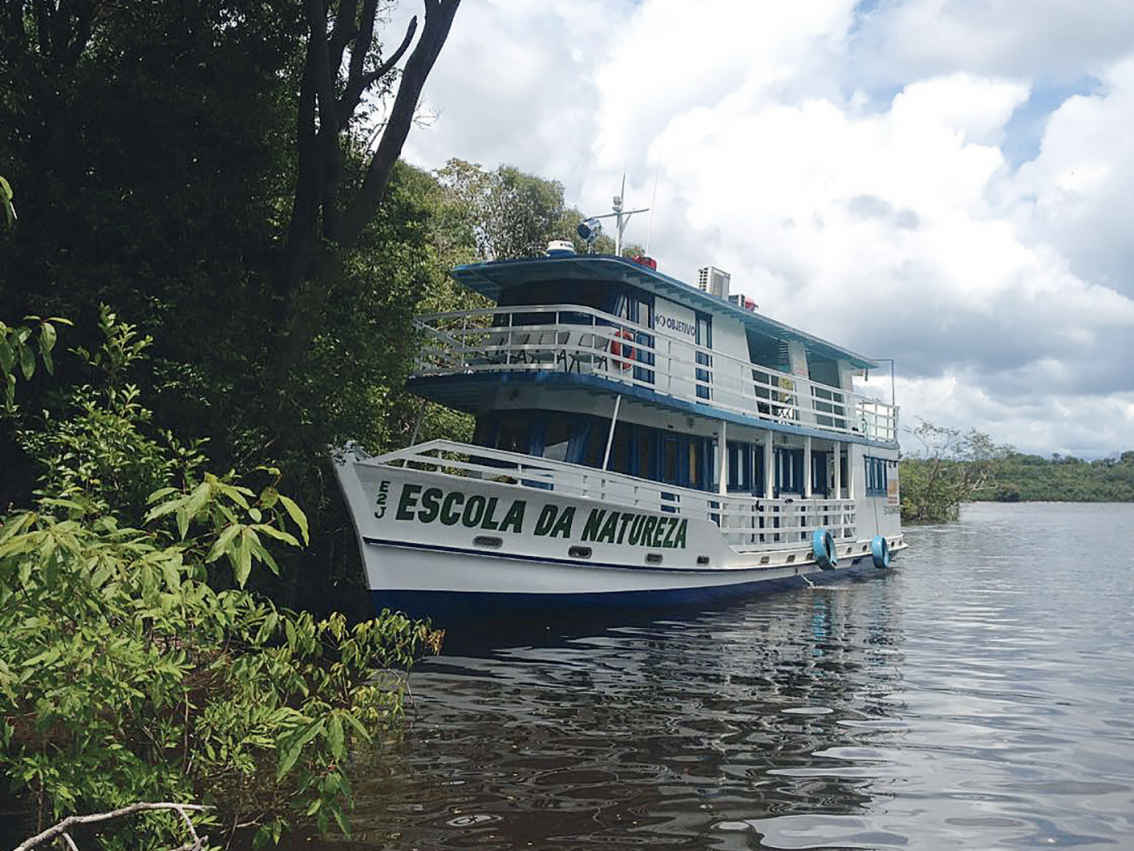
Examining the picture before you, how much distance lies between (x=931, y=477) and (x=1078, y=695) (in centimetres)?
5512

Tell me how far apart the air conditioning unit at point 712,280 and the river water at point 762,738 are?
6768 mm

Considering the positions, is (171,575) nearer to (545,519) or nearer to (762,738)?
(762,738)

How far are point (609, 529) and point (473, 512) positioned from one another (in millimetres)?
2425

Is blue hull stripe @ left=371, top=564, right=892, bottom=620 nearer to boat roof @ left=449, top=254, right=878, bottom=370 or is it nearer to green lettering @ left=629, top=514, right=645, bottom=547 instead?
green lettering @ left=629, top=514, right=645, bottom=547

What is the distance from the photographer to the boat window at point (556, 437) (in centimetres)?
1463

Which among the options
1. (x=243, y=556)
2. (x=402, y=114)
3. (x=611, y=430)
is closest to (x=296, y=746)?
(x=243, y=556)

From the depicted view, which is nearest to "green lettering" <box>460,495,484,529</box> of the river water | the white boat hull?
the white boat hull

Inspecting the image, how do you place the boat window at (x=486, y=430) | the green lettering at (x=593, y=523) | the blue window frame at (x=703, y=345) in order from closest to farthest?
the green lettering at (x=593, y=523)
the boat window at (x=486, y=430)
the blue window frame at (x=703, y=345)

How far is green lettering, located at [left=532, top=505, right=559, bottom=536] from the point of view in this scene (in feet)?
40.9

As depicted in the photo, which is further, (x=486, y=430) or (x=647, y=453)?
(x=647, y=453)

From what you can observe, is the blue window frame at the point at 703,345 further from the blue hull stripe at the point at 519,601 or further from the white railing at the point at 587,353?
the blue hull stripe at the point at 519,601

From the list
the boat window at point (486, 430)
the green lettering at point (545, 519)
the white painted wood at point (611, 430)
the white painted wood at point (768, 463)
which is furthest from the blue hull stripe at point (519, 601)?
the boat window at point (486, 430)

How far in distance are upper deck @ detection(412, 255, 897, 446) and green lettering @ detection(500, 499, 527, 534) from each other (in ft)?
7.00

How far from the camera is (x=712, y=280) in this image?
18.9 metres
